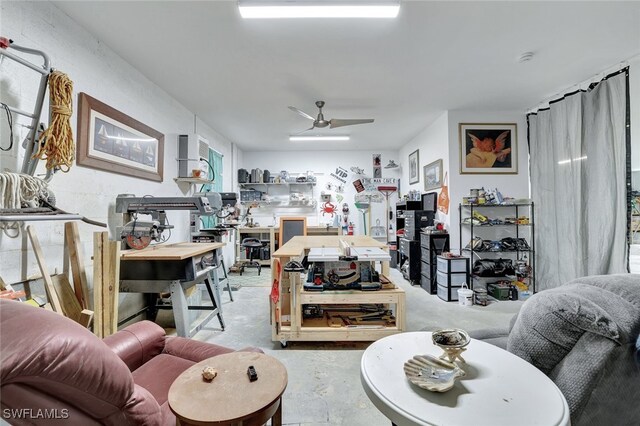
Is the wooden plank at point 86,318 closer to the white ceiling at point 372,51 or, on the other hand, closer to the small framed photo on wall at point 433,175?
the white ceiling at point 372,51

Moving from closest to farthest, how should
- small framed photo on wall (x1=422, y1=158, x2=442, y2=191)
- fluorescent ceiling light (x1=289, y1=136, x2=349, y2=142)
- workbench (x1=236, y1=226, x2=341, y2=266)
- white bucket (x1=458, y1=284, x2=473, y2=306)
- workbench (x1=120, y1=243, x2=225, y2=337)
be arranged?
1. workbench (x1=120, y1=243, x2=225, y2=337)
2. white bucket (x1=458, y1=284, x2=473, y2=306)
3. small framed photo on wall (x1=422, y1=158, x2=442, y2=191)
4. fluorescent ceiling light (x1=289, y1=136, x2=349, y2=142)
5. workbench (x1=236, y1=226, x2=341, y2=266)

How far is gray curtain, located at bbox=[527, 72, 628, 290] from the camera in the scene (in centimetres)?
283

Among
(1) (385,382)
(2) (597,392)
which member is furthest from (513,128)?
(1) (385,382)

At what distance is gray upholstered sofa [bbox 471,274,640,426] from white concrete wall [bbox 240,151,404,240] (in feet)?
17.9

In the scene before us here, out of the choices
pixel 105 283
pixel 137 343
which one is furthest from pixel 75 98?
pixel 137 343

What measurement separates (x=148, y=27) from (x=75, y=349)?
257 centimetres

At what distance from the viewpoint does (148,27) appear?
2240 millimetres

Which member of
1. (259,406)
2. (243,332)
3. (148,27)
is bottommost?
(243,332)

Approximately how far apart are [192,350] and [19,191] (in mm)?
1283

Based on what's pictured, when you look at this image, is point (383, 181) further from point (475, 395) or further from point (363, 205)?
point (475, 395)

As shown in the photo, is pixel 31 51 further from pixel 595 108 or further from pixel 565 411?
pixel 595 108

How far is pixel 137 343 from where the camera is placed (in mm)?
1445

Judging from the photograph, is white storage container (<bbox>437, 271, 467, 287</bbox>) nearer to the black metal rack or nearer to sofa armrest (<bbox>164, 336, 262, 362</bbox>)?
the black metal rack

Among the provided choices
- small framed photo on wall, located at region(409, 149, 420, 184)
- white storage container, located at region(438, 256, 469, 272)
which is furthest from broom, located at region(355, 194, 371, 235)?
white storage container, located at region(438, 256, 469, 272)
